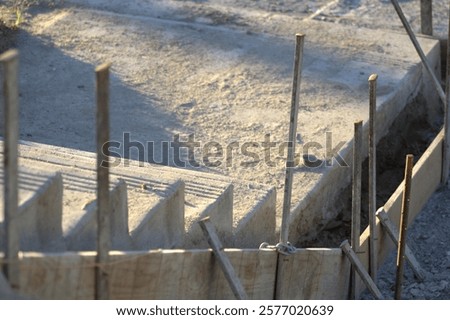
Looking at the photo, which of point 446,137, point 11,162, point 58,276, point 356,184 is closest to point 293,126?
point 356,184

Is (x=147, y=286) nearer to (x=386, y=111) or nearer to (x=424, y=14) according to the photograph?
(x=386, y=111)

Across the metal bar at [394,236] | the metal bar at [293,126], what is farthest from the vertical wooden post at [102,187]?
the metal bar at [394,236]

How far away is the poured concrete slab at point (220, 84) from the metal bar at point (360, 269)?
65 centimetres

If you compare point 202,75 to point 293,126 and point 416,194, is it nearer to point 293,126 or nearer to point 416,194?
point 416,194

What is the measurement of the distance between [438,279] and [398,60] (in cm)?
279

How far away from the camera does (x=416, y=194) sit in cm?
775

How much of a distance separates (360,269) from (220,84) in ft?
8.72

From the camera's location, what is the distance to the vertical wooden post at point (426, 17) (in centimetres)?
977

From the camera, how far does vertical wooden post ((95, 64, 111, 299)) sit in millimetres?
4390

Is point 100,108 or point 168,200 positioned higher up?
point 100,108

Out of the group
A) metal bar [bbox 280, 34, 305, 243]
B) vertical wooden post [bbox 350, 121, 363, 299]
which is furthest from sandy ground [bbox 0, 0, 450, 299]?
metal bar [bbox 280, 34, 305, 243]

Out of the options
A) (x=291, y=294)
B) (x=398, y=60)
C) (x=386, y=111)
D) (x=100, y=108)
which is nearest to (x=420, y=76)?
(x=398, y=60)

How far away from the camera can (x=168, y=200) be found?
5.84 m

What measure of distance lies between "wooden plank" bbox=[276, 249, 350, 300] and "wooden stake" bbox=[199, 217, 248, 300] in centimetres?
57
